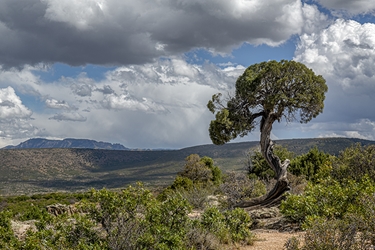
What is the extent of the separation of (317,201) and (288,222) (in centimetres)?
303

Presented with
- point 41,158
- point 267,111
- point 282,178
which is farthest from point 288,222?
point 41,158

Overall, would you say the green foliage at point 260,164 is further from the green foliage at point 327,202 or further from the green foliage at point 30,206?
the green foliage at point 327,202

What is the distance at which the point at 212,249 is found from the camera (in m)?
11.1

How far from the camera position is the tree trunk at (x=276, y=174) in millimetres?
22141

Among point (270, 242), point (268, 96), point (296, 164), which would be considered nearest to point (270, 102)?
point (268, 96)

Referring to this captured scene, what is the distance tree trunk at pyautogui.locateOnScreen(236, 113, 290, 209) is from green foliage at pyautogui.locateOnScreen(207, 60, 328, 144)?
0.64m

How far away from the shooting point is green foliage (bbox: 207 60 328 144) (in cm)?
→ 2252

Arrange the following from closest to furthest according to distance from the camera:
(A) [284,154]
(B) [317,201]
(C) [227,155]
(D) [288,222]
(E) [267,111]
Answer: (B) [317,201] → (D) [288,222] → (E) [267,111] → (A) [284,154] → (C) [227,155]

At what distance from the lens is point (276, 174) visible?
23.0 meters

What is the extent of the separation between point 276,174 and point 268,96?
15.6 ft

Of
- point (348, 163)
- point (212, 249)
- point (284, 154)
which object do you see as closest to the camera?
point (212, 249)

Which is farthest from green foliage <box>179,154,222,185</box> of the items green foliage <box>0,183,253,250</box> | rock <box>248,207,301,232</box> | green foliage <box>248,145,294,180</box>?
green foliage <box>0,183,253,250</box>

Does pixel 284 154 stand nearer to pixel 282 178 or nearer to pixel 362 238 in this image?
pixel 282 178

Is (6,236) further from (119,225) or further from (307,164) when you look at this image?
(307,164)
